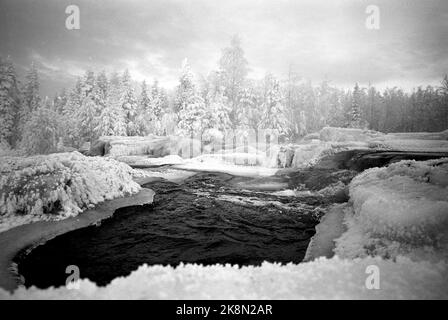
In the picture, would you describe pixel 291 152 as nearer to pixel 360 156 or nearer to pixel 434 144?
pixel 360 156

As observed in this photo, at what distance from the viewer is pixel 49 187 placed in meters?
7.88

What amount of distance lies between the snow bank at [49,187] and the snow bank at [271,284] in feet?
17.9

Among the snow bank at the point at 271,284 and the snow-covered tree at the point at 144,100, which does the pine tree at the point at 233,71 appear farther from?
the snow bank at the point at 271,284

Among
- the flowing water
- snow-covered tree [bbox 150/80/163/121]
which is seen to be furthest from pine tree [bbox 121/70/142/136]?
the flowing water

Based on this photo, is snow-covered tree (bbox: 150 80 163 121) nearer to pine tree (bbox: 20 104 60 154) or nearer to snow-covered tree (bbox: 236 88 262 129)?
snow-covered tree (bbox: 236 88 262 129)

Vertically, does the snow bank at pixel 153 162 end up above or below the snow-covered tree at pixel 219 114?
below

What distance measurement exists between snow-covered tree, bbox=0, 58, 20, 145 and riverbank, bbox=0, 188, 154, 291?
3164cm

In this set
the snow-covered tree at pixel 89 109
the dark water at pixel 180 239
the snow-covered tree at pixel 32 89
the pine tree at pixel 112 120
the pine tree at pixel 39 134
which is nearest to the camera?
the dark water at pixel 180 239

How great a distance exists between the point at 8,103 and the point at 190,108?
2184 cm

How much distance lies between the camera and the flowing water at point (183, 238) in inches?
209

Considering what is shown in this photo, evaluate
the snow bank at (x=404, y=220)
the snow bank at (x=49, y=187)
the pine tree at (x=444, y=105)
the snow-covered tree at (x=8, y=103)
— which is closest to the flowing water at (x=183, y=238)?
the snow bank at (x=49, y=187)

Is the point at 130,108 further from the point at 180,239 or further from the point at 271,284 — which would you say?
the point at 271,284

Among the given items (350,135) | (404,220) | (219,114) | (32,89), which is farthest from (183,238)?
(32,89)
